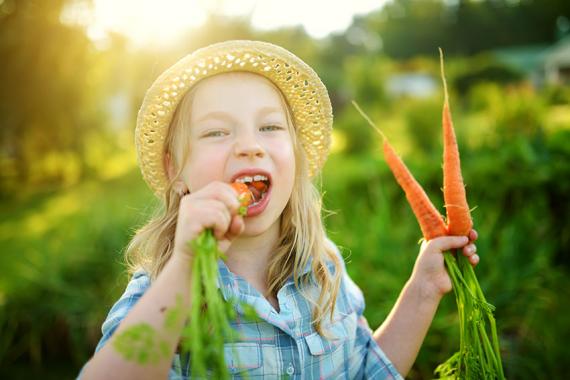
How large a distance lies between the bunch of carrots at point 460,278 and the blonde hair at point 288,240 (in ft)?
1.27

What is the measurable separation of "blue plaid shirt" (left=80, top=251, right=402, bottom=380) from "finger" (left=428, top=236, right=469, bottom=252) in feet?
1.44

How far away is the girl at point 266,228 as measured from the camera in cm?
158

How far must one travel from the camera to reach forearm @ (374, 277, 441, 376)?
1.82 m

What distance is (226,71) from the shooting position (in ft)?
5.50

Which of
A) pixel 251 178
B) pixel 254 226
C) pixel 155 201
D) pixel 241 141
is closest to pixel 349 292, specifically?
pixel 254 226

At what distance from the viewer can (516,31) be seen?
2076 inches

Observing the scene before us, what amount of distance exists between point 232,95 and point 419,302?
3.36ft

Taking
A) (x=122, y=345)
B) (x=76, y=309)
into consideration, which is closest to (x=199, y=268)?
(x=122, y=345)

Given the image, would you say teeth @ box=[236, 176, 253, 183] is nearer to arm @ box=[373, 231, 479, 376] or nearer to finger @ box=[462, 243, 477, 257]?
arm @ box=[373, 231, 479, 376]

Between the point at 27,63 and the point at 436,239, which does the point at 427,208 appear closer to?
the point at 436,239

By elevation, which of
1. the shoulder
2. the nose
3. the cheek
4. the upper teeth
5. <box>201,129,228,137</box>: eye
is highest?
<box>201,129,228,137</box>: eye

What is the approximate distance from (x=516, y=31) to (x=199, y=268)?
197 feet

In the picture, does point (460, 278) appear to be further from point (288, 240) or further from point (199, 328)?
point (199, 328)

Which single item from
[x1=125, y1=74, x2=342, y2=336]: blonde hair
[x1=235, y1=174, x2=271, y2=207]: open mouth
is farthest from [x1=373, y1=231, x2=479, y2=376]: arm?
[x1=235, y1=174, x2=271, y2=207]: open mouth
